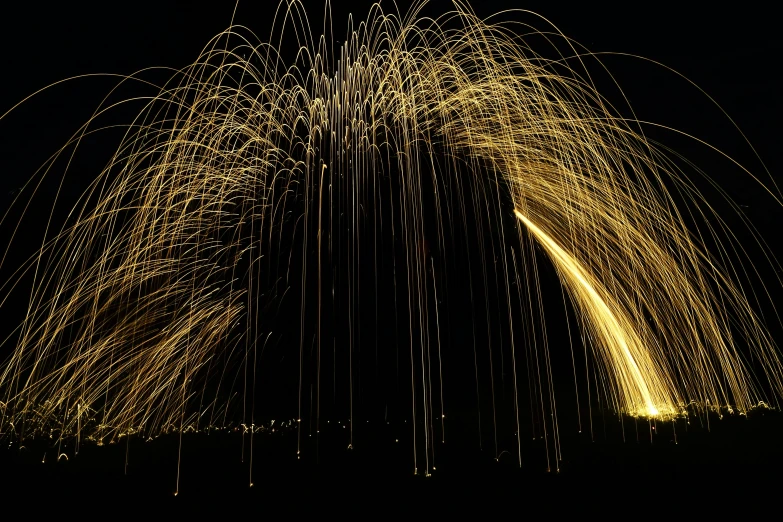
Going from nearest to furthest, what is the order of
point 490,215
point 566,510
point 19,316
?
1. point 566,510
2. point 490,215
3. point 19,316

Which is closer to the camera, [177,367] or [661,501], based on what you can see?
[661,501]

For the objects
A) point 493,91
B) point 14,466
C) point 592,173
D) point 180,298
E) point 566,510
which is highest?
point 493,91

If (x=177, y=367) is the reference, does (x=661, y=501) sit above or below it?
below

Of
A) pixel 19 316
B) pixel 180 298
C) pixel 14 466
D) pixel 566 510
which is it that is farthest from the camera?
pixel 19 316

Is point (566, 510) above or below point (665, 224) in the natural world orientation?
below

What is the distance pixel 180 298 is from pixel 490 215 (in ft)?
18.1

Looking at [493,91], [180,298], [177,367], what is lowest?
[177,367]

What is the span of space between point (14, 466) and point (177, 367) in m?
2.96

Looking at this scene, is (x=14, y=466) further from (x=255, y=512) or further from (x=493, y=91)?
(x=493, y=91)

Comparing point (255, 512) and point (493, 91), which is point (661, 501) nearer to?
point (255, 512)

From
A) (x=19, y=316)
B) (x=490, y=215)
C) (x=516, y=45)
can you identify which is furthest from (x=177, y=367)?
(x=19, y=316)

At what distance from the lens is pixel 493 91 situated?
29.7 feet

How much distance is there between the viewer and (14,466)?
6906 millimetres

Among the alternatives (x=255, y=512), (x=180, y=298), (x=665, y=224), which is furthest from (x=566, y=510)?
→ (x=180, y=298)
